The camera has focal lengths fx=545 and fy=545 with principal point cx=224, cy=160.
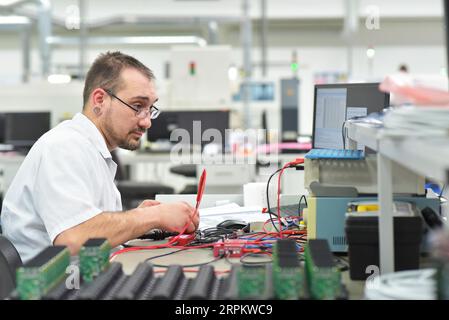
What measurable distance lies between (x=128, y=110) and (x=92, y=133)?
149 millimetres

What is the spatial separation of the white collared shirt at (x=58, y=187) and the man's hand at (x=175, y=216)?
171 millimetres

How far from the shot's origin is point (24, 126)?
503 cm

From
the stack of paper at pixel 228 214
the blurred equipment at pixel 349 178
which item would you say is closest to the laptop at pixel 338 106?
the stack of paper at pixel 228 214

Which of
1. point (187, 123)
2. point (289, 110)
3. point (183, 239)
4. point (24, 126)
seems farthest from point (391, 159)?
point (24, 126)

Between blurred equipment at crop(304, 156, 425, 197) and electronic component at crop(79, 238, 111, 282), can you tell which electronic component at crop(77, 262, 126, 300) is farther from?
blurred equipment at crop(304, 156, 425, 197)

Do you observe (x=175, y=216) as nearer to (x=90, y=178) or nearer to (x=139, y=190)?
(x=90, y=178)

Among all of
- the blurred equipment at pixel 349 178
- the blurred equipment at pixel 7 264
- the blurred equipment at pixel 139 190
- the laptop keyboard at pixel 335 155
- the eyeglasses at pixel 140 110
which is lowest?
the blurred equipment at pixel 139 190

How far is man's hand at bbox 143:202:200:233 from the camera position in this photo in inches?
60.7

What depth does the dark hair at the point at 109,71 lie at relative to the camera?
1808 mm

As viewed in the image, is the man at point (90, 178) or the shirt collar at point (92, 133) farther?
the shirt collar at point (92, 133)

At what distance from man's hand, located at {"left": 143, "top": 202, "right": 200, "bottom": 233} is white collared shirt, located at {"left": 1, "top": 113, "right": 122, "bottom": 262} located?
17 centimetres

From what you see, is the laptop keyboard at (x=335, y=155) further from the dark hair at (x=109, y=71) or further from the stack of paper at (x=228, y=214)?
the dark hair at (x=109, y=71)

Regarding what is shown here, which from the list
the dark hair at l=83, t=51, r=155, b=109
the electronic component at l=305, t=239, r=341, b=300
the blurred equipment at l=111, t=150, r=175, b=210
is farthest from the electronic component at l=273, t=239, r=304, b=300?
the blurred equipment at l=111, t=150, r=175, b=210

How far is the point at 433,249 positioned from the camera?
72 centimetres
